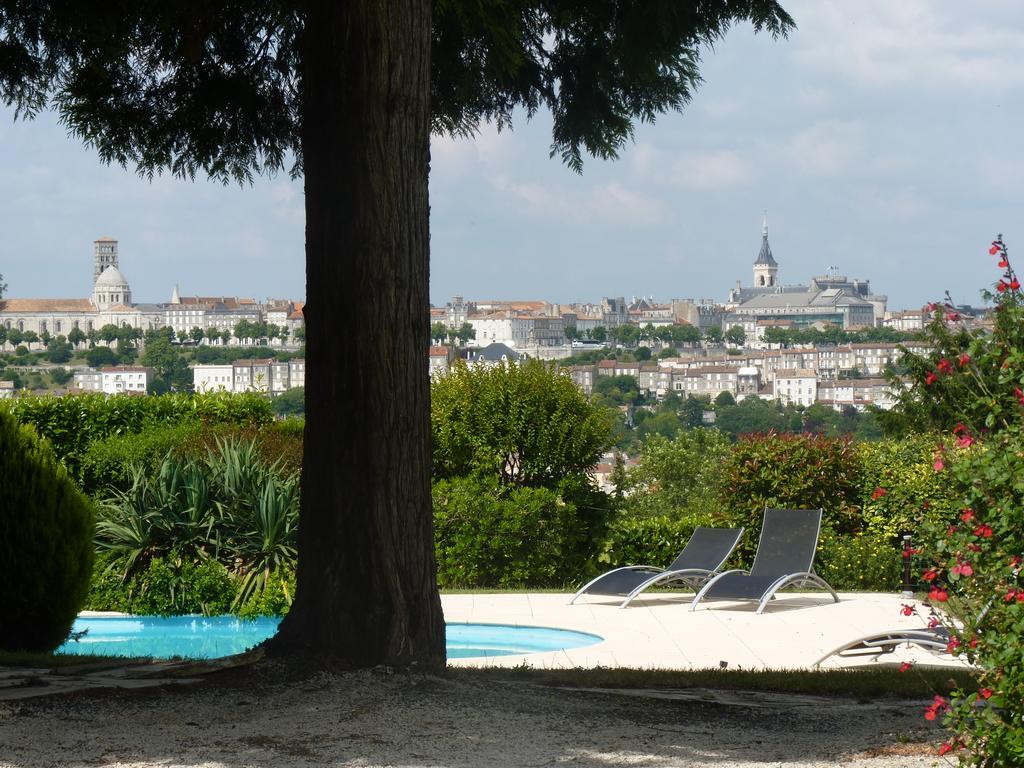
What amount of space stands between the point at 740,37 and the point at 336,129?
2.79m

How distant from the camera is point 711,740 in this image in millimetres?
4164

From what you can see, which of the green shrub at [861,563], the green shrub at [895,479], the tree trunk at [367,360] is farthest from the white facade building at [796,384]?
the tree trunk at [367,360]

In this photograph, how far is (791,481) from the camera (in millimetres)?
Answer: 11148

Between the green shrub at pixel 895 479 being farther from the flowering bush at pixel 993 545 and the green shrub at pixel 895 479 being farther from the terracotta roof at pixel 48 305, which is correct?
the terracotta roof at pixel 48 305

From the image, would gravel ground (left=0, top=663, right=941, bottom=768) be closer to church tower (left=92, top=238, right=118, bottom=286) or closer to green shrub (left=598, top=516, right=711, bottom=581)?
green shrub (left=598, top=516, right=711, bottom=581)

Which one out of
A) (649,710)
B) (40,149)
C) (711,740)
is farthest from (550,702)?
(40,149)

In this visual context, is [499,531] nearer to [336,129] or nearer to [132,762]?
[336,129]

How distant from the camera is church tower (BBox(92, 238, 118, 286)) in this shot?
615 ft

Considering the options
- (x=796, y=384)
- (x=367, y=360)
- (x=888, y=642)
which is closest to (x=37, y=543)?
(x=367, y=360)

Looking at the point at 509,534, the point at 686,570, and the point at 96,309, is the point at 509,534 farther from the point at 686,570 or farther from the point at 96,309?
the point at 96,309

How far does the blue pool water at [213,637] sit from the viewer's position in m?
8.23

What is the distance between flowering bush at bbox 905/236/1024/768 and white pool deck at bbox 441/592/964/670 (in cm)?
356

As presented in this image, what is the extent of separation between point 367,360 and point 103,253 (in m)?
198

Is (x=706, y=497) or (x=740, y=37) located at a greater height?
(x=740, y=37)
